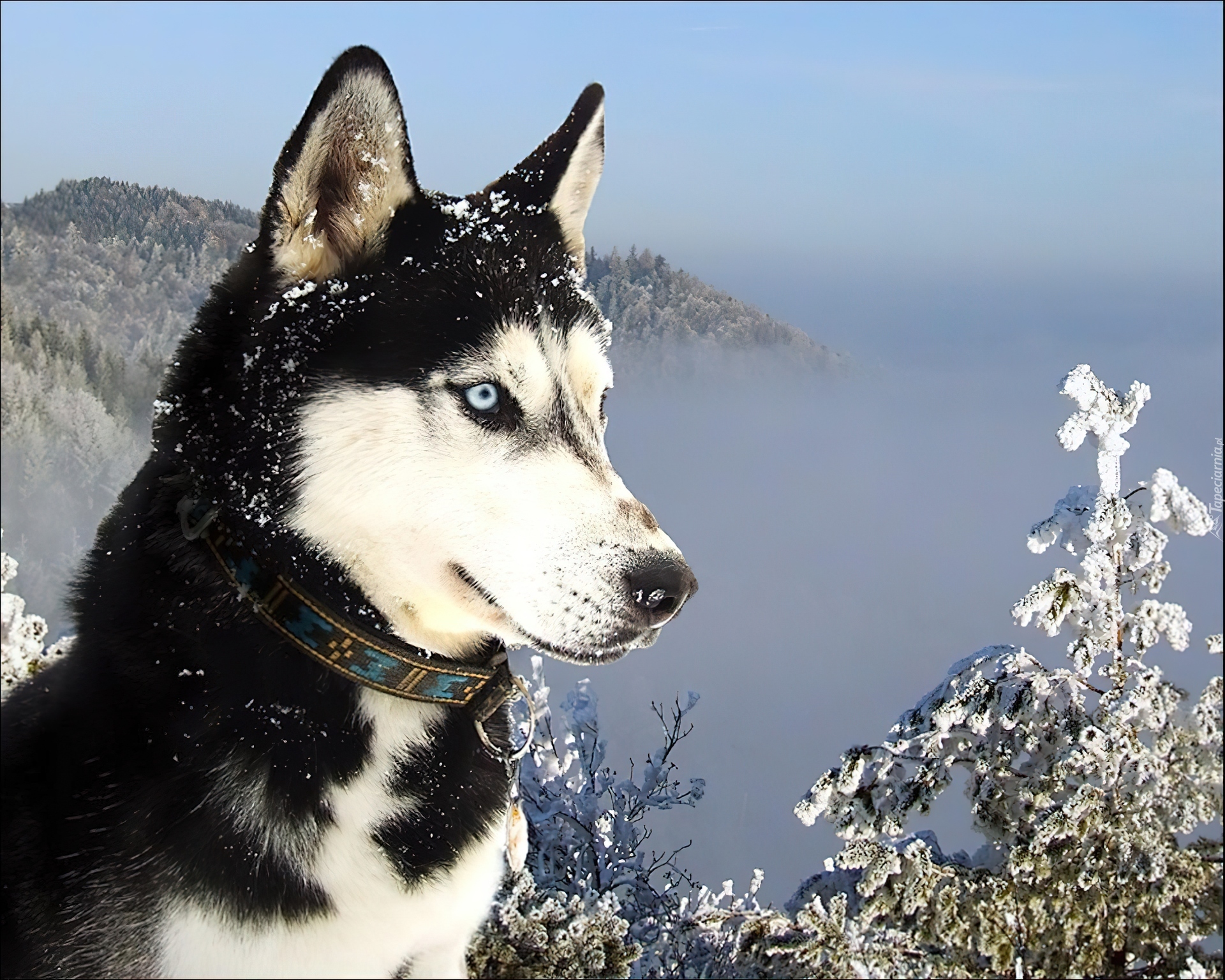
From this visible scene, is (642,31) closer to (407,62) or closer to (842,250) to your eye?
(407,62)

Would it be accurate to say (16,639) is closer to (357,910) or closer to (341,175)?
(357,910)

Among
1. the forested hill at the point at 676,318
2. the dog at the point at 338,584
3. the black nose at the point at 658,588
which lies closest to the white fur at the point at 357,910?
the dog at the point at 338,584

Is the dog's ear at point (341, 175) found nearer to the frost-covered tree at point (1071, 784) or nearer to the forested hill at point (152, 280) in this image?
the forested hill at point (152, 280)

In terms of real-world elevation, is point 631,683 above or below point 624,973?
above

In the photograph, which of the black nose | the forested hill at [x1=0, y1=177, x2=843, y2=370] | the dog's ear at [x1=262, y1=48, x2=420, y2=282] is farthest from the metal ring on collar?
the dog's ear at [x1=262, y1=48, x2=420, y2=282]

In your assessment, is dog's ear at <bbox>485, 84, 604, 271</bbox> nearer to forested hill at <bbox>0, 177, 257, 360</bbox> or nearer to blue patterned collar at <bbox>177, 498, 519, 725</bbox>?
forested hill at <bbox>0, 177, 257, 360</bbox>

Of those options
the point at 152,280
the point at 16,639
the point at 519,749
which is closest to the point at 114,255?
the point at 152,280

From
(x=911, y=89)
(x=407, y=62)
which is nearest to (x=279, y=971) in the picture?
(x=407, y=62)
